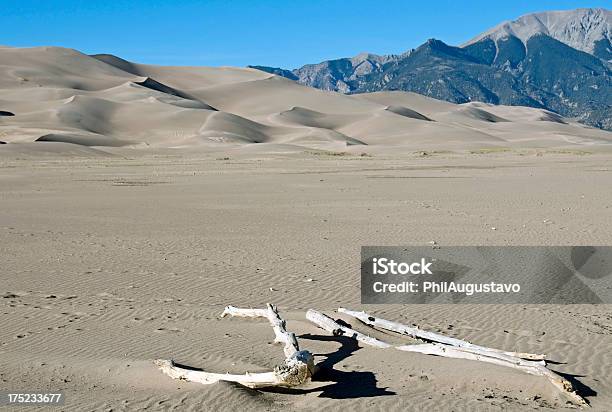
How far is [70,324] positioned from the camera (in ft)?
26.3

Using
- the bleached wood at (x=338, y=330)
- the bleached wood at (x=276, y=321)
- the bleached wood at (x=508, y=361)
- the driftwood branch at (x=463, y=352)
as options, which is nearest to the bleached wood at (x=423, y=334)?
the driftwood branch at (x=463, y=352)

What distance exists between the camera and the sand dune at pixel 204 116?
88.8 m

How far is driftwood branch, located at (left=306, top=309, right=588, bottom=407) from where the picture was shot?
5.55m

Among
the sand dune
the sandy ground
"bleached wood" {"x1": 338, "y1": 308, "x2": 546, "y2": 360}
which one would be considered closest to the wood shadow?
the sandy ground

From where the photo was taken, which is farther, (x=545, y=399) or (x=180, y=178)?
(x=180, y=178)

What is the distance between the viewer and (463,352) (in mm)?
6207

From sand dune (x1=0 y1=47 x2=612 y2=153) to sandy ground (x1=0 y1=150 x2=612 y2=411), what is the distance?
Result: 5052cm

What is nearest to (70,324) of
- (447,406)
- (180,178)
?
(447,406)

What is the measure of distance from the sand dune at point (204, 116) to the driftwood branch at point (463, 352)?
204 feet

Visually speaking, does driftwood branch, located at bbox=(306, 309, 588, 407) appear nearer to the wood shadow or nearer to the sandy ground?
the sandy ground

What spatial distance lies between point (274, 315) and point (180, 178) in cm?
2439

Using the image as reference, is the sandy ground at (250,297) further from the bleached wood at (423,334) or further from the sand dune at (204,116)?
the sand dune at (204,116)

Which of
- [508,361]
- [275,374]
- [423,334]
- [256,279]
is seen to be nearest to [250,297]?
[256,279]

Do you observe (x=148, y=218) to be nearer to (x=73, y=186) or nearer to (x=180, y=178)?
(x=73, y=186)
